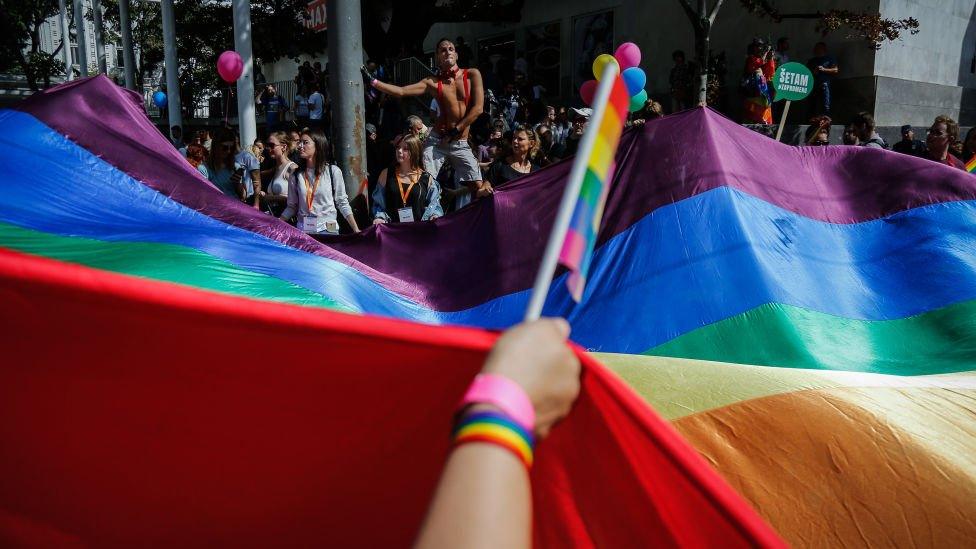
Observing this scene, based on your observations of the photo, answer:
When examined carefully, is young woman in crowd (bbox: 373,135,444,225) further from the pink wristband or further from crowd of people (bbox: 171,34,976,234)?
the pink wristband

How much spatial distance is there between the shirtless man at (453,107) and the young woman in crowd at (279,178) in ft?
3.75

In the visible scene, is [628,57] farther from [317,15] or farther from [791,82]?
[317,15]

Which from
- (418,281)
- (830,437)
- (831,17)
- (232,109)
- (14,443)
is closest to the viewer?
(14,443)

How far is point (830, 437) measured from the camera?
74.4 inches

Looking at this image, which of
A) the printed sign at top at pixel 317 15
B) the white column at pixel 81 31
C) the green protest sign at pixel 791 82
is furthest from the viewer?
the white column at pixel 81 31

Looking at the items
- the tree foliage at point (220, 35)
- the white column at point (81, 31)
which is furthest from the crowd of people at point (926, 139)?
the white column at point (81, 31)

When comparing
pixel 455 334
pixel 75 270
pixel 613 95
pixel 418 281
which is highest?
pixel 613 95

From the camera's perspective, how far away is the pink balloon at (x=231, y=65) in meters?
10.3

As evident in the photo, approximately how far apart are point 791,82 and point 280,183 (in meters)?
5.90

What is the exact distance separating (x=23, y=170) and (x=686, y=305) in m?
3.38

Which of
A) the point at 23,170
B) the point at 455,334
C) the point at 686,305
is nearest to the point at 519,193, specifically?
the point at 686,305

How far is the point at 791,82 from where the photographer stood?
27.1 ft

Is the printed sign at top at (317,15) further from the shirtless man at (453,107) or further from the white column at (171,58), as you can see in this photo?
the white column at (171,58)

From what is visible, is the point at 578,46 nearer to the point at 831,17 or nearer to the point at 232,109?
the point at 831,17
